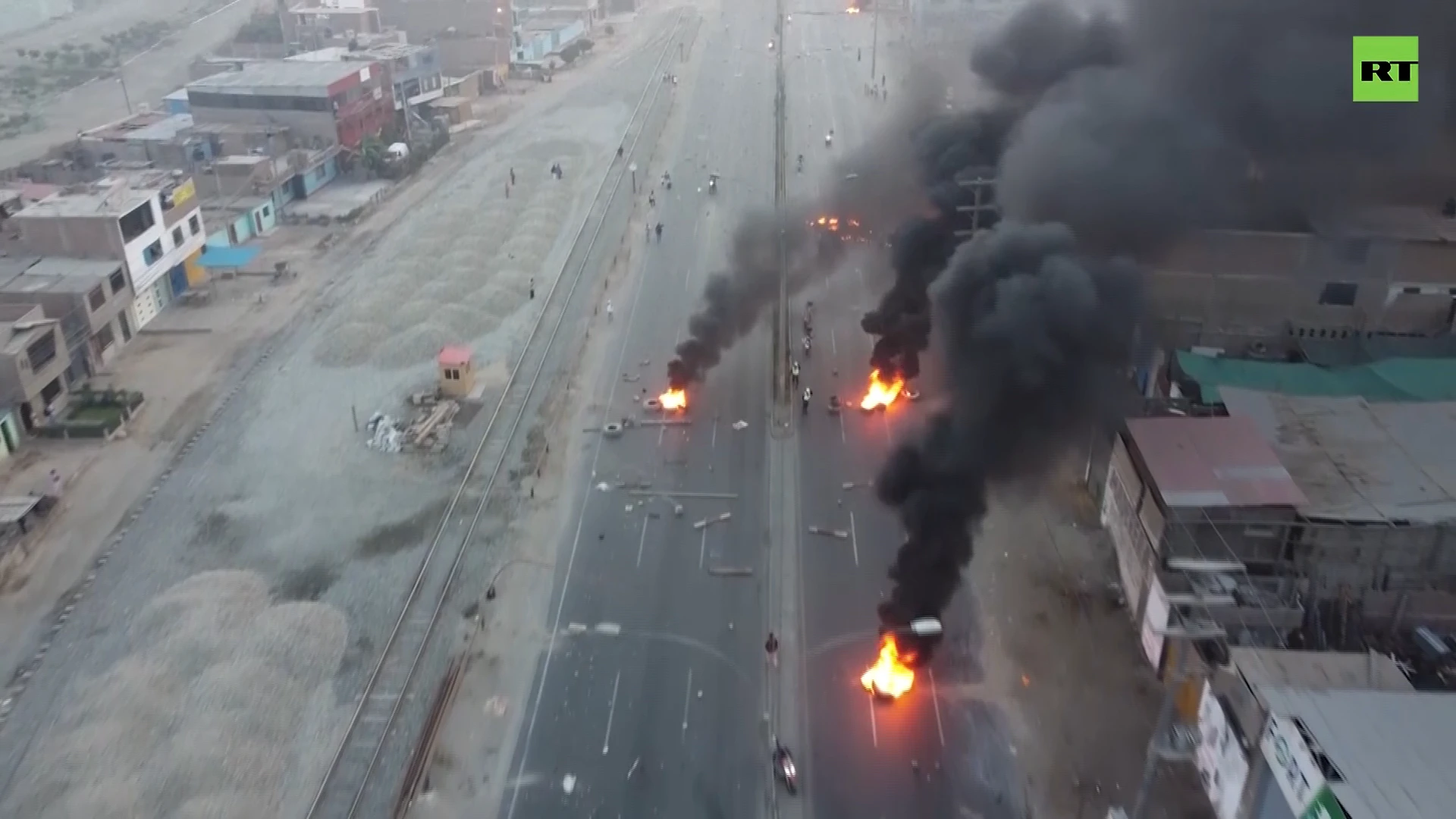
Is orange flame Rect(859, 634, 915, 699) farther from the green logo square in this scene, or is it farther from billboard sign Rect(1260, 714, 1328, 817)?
the green logo square

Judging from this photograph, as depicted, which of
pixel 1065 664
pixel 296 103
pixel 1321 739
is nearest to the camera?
pixel 1321 739

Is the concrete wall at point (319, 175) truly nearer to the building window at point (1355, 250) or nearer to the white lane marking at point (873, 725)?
the white lane marking at point (873, 725)

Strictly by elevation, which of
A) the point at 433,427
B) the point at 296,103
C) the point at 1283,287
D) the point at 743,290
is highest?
the point at 296,103

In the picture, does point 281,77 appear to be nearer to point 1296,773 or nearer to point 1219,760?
point 1219,760

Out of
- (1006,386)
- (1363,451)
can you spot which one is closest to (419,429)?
(1006,386)

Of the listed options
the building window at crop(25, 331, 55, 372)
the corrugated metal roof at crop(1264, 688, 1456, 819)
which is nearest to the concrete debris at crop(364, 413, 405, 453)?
the building window at crop(25, 331, 55, 372)
